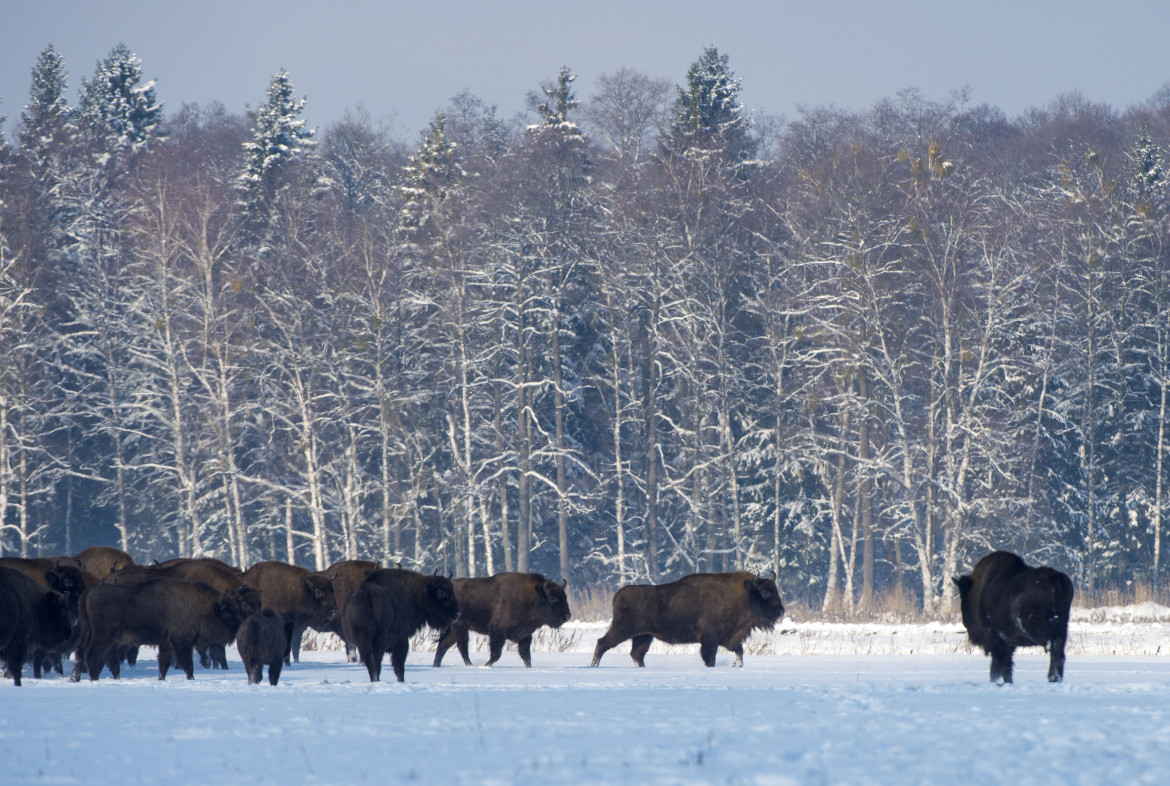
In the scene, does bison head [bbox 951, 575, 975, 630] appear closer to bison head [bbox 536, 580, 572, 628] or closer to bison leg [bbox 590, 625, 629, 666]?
bison leg [bbox 590, 625, 629, 666]

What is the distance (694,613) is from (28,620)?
8.45 meters

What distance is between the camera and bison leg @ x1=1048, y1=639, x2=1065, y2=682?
13.3m

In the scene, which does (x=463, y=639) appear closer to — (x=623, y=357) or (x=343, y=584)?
(x=343, y=584)

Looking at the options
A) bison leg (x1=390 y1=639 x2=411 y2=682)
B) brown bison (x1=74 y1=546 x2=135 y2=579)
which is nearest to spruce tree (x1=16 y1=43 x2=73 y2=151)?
brown bison (x1=74 y1=546 x2=135 y2=579)

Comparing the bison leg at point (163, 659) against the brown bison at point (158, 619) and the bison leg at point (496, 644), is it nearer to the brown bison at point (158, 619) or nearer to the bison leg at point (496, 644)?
the brown bison at point (158, 619)

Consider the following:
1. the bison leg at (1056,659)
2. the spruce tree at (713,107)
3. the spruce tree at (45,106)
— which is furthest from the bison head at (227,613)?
the spruce tree at (45,106)

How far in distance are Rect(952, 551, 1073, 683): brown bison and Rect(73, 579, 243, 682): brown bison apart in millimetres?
8275

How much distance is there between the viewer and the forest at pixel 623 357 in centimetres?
3909

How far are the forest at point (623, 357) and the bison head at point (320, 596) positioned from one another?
22.1 m

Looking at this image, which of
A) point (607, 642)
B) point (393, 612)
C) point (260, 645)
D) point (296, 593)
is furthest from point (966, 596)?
point (296, 593)

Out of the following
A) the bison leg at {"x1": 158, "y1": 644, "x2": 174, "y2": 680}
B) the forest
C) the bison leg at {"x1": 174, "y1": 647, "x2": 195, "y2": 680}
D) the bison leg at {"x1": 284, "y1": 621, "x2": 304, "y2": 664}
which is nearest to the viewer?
the bison leg at {"x1": 158, "y1": 644, "x2": 174, "y2": 680}

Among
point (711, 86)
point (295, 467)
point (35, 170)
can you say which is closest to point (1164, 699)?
point (295, 467)

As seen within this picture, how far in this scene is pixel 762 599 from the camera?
18.3m

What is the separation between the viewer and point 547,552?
47.2 meters
